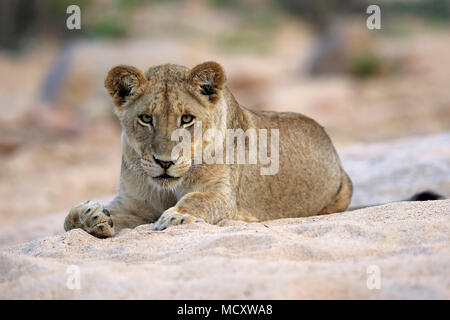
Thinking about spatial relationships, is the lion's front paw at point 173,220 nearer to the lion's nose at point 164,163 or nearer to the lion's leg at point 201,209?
the lion's leg at point 201,209

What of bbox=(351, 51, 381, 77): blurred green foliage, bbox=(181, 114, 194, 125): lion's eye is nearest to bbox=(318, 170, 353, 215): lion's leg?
bbox=(181, 114, 194, 125): lion's eye

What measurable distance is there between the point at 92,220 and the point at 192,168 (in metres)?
0.83

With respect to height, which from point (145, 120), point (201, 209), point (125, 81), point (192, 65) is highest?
point (192, 65)

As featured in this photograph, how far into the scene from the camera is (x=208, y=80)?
4.84m

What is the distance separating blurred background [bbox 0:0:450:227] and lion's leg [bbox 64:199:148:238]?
3.68 meters

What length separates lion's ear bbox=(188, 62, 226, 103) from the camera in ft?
15.6

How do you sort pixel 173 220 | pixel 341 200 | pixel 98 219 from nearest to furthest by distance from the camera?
pixel 173 220, pixel 98 219, pixel 341 200

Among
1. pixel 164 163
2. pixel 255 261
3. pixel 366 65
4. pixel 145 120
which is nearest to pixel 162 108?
pixel 145 120

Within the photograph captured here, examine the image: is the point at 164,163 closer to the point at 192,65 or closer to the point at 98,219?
the point at 98,219

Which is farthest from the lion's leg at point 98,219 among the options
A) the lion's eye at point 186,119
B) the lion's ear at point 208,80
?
the lion's ear at point 208,80

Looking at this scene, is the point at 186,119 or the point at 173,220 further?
the point at 186,119

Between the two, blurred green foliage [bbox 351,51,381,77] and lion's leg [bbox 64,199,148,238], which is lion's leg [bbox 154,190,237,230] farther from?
blurred green foliage [bbox 351,51,381,77]
